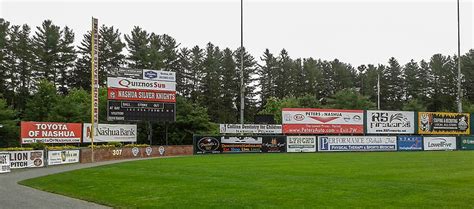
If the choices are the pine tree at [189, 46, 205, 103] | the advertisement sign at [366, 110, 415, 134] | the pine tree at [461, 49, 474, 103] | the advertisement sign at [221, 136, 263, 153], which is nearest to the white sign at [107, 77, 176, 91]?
the advertisement sign at [221, 136, 263, 153]

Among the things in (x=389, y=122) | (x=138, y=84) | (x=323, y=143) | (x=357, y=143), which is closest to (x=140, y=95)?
(x=138, y=84)

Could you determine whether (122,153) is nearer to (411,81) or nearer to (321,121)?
(321,121)

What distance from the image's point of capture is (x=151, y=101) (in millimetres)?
46125

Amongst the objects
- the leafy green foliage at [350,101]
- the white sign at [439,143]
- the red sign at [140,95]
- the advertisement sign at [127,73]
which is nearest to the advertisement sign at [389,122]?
the white sign at [439,143]

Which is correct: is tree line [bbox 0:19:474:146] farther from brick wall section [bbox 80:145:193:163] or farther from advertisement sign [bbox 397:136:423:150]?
advertisement sign [bbox 397:136:423:150]

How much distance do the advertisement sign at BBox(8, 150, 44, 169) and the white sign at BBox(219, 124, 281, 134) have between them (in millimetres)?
21117

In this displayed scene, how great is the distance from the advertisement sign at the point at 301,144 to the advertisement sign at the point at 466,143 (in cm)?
1888

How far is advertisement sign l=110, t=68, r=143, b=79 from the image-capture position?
45.0 metres

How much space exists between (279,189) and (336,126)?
132 ft

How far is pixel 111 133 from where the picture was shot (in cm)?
4856

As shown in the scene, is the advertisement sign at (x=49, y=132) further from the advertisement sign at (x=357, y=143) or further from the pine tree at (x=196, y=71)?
the pine tree at (x=196, y=71)

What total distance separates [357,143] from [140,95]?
2431cm

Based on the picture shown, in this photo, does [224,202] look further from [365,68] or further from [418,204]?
[365,68]

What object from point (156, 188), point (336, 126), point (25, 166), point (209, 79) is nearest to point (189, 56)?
point (209, 79)
